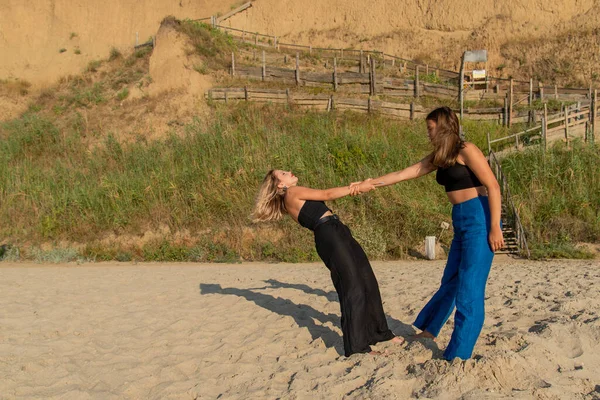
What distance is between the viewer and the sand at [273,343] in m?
3.97

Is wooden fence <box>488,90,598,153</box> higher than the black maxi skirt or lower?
higher

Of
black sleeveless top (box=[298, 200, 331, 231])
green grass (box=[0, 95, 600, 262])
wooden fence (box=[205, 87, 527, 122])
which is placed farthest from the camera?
wooden fence (box=[205, 87, 527, 122])

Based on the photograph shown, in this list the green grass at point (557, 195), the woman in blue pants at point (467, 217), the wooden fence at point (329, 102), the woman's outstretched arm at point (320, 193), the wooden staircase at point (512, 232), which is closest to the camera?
the woman in blue pants at point (467, 217)

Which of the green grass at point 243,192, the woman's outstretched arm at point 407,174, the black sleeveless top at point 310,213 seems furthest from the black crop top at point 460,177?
the green grass at point 243,192

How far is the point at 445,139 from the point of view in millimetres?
3949

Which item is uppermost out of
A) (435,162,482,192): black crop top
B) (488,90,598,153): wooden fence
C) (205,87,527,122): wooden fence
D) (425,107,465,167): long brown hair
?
(205,87,527,122): wooden fence

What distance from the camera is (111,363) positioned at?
4898mm

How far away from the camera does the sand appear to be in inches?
156

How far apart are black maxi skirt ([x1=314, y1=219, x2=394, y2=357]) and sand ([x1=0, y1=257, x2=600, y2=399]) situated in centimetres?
21

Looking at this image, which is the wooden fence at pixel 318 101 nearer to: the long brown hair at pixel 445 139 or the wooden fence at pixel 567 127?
the wooden fence at pixel 567 127

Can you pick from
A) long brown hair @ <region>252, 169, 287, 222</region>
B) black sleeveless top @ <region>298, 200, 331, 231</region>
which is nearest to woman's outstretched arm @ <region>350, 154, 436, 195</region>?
black sleeveless top @ <region>298, 200, 331, 231</region>

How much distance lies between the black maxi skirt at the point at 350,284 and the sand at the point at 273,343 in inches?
8.3

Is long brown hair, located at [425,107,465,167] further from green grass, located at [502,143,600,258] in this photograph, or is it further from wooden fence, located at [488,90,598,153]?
wooden fence, located at [488,90,598,153]

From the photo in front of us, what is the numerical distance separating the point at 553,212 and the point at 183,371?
9.17 metres
